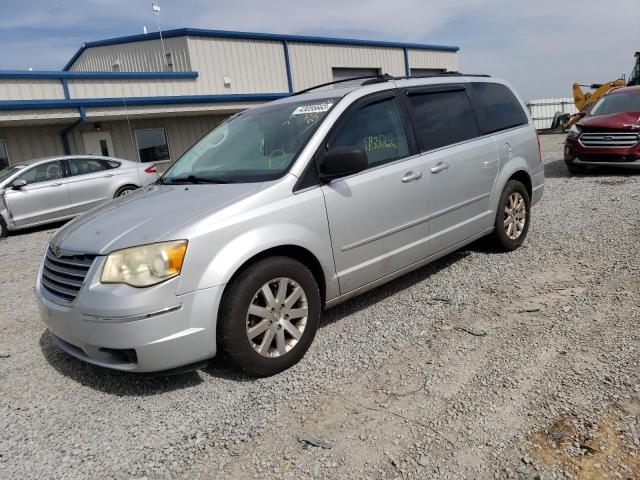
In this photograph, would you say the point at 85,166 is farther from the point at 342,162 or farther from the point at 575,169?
the point at 575,169

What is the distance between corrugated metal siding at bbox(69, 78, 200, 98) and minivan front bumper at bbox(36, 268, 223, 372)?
1367 cm

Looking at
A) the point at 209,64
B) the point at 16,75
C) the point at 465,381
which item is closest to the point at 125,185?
the point at 16,75

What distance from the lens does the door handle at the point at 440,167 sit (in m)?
4.40

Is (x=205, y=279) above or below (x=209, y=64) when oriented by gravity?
below

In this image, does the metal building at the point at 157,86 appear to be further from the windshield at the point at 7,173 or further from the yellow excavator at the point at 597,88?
the yellow excavator at the point at 597,88

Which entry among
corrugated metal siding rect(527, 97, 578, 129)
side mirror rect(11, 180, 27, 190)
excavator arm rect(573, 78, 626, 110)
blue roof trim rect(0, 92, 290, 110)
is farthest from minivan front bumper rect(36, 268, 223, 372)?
corrugated metal siding rect(527, 97, 578, 129)

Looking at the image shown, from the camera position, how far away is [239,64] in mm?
19344

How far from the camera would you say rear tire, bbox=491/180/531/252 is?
536cm

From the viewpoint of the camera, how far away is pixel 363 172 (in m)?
3.89

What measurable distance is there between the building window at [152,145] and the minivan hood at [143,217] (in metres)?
13.9

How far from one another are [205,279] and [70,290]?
3.03 ft

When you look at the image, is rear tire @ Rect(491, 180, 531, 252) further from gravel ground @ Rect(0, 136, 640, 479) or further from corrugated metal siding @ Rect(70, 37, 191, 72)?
corrugated metal siding @ Rect(70, 37, 191, 72)

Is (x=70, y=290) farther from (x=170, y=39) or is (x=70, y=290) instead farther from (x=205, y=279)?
(x=170, y=39)

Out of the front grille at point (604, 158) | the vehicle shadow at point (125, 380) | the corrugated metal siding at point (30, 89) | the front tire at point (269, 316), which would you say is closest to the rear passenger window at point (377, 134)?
the front tire at point (269, 316)
